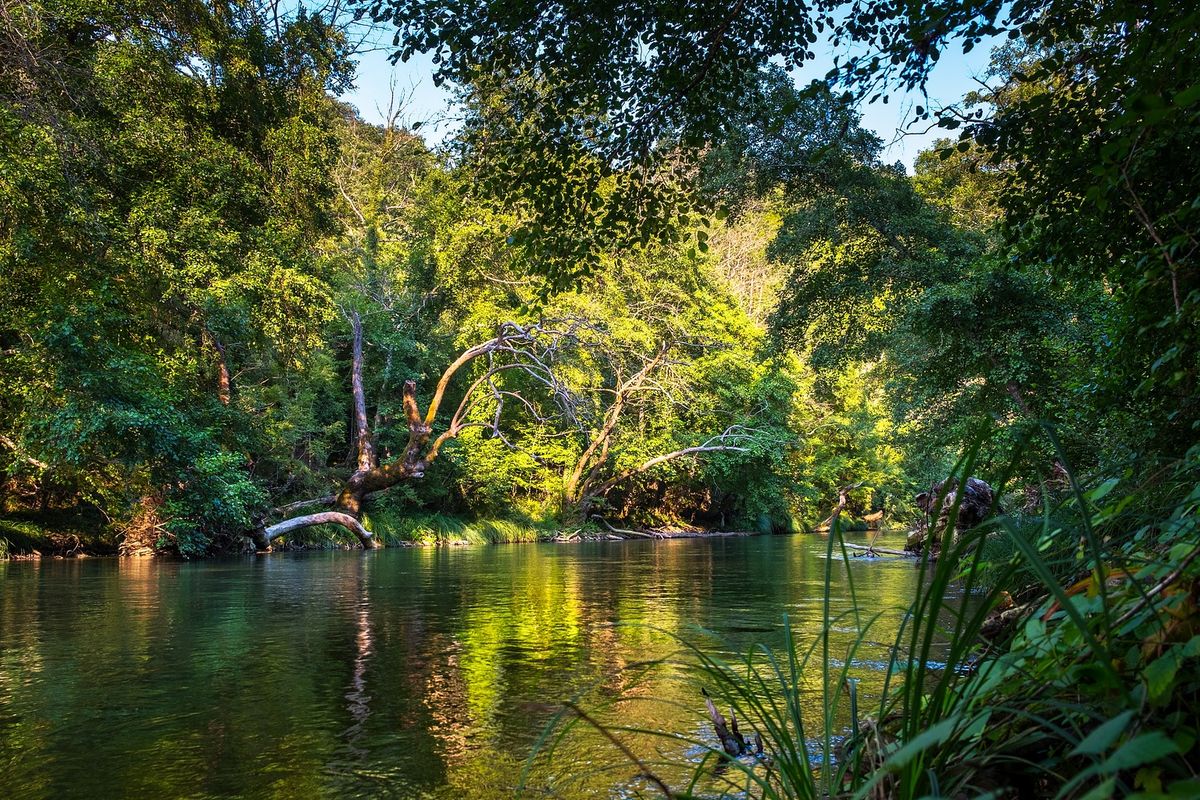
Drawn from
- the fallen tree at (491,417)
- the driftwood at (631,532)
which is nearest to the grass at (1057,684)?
the fallen tree at (491,417)

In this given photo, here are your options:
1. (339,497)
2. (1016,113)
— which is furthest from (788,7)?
(339,497)

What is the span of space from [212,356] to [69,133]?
1043 cm

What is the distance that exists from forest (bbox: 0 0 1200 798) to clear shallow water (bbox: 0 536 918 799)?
0.88 metres

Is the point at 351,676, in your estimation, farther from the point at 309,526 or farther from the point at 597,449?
the point at 597,449

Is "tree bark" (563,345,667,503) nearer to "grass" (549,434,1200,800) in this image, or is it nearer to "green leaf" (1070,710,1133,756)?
"grass" (549,434,1200,800)

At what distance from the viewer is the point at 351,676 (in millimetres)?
5492

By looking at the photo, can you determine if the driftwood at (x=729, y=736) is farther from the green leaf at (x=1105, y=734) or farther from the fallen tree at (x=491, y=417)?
the fallen tree at (x=491, y=417)

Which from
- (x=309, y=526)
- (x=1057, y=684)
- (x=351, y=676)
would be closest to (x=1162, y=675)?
(x=1057, y=684)

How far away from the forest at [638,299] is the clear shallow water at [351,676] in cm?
88

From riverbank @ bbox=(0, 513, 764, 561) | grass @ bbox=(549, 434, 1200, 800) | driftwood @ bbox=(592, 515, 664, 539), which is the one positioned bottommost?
driftwood @ bbox=(592, 515, 664, 539)

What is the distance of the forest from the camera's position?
193 cm

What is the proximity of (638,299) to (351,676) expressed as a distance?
1029 inches

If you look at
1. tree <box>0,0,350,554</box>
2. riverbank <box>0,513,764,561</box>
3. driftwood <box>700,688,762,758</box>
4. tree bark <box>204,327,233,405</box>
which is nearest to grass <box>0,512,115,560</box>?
riverbank <box>0,513,764,561</box>

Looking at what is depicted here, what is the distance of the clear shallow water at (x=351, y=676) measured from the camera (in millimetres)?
3533
